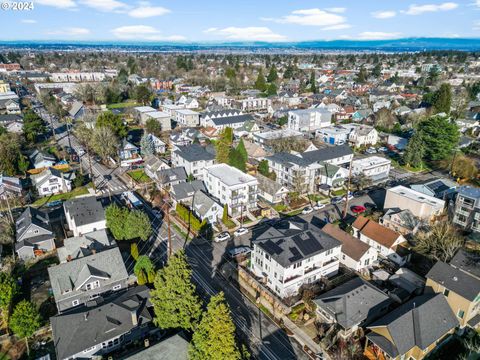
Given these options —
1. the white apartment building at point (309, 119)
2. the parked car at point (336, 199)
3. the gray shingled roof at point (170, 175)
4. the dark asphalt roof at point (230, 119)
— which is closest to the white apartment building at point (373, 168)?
the parked car at point (336, 199)

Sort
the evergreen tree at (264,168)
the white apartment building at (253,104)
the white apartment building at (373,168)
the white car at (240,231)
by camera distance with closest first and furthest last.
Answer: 1. the white car at (240,231)
2. the evergreen tree at (264,168)
3. the white apartment building at (373,168)
4. the white apartment building at (253,104)

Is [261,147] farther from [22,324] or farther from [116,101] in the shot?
[116,101]

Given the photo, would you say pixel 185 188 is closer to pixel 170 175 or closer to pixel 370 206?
pixel 170 175

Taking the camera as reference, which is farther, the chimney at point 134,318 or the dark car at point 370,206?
the dark car at point 370,206

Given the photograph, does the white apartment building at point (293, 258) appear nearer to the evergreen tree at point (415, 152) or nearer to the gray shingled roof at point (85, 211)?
the gray shingled roof at point (85, 211)

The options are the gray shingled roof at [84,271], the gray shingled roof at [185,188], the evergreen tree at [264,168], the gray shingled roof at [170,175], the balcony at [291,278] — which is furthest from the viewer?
the evergreen tree at [264,168]

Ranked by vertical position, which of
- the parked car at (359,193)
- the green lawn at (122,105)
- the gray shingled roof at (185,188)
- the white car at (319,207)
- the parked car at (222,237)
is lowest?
the parked car at (222,237)

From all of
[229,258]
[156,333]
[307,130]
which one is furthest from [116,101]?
[156,333]

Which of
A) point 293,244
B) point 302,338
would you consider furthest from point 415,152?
point 302,338
